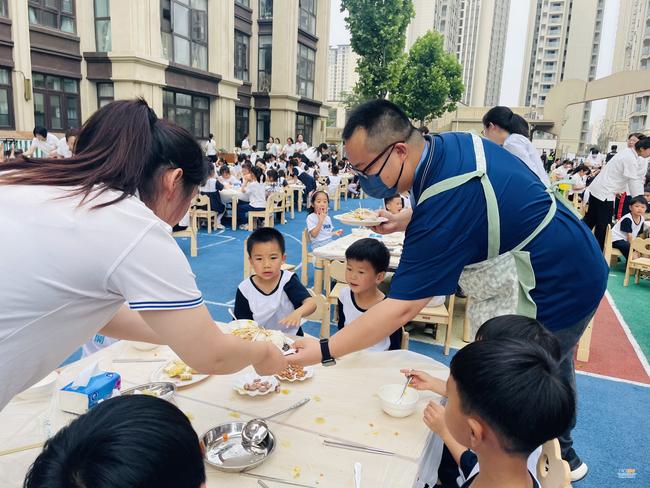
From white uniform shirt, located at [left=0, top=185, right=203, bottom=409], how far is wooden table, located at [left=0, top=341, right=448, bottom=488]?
23.6 inches

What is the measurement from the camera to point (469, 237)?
179 cm

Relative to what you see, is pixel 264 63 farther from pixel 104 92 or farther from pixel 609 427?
pixel 609 427

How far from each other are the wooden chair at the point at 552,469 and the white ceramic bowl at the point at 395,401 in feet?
1.54

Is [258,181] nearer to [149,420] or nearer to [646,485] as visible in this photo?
[646,485]

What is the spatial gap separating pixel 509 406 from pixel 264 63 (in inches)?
976

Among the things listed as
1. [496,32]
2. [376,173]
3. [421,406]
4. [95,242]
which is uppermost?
[496,32]

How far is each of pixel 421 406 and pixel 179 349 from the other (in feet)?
3.54

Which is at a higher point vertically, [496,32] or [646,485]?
[496,32]

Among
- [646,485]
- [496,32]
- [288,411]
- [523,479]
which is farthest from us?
[496,32]

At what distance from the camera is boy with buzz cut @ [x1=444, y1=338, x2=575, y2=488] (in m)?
1.28

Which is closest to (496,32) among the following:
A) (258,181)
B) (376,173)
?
(258,181)

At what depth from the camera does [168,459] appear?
898 mm

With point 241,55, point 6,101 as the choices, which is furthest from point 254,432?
point 241,55

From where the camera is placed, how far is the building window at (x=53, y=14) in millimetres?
13703
